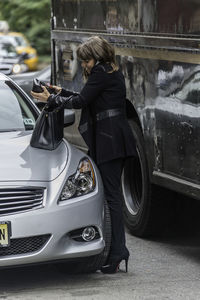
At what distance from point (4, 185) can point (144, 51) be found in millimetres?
2069

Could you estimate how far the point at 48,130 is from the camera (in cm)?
671

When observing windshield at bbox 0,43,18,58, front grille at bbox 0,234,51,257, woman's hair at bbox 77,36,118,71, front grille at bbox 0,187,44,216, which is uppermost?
woman's hair at bbox 77,36,118,71

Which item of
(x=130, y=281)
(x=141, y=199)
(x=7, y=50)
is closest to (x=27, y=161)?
(x=130, y=281)

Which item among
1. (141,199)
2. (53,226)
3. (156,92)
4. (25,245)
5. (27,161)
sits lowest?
(141,199)

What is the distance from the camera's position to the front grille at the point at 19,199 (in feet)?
19.3

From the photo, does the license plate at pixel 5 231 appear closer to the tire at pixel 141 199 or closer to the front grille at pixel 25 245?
the front grille at pixel 25 245

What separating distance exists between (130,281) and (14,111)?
6.12 feet

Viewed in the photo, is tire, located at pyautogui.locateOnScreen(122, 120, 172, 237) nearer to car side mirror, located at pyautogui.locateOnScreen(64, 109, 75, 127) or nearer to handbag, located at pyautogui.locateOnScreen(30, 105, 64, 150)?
car side mirror, located at pyautogui.locateOnScreen(64, 109, 75, 127)

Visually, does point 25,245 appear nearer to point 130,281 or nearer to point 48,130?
point 130,281

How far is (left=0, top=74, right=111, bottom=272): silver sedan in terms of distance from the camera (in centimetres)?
588

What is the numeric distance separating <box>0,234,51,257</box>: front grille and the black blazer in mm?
861

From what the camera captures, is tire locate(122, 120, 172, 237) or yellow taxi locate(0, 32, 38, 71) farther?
yellow taxi locate(0, 32, 38, 71)

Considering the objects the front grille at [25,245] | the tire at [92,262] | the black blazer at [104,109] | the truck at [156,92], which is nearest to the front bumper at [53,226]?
the front grille at [25,245]

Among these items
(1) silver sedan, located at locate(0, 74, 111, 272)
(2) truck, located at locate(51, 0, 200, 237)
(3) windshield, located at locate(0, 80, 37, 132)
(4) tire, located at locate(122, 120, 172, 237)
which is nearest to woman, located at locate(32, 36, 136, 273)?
(1) silver sedan, located at locate(0, 74, 111, 272)
